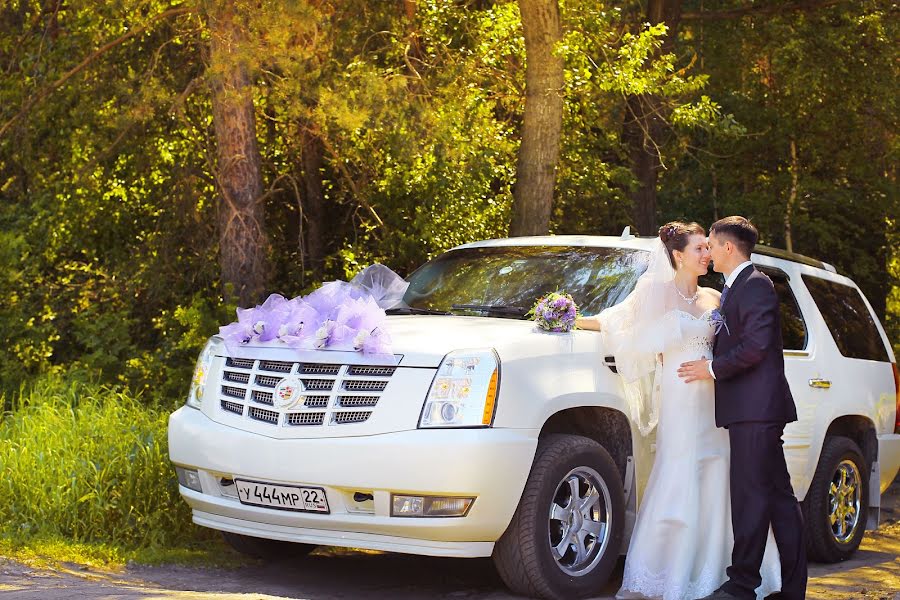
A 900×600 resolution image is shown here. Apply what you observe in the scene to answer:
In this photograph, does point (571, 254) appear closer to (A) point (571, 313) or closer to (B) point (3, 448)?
(A) point (571, 313)

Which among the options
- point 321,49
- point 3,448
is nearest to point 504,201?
point 321,49

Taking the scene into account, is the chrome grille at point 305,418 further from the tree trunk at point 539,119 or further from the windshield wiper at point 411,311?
the tree trunk at point 539,119

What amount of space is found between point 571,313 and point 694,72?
15.8 metres

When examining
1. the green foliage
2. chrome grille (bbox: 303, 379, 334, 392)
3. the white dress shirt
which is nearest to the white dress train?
the white dress shirt

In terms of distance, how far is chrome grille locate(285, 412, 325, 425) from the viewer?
601 cm

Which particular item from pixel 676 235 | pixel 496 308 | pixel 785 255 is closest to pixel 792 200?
pixel 785 255

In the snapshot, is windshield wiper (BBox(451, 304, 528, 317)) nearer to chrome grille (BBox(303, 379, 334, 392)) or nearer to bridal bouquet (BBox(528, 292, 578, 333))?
bridal bouquet (BBox(528, 292, 578, 333))

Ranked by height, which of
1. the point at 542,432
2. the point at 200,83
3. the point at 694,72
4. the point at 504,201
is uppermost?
the point at 694,72

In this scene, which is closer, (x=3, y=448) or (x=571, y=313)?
(x=571, y=313)

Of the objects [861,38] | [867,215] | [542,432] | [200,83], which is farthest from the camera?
[867,215]

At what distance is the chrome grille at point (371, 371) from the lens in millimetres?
5957

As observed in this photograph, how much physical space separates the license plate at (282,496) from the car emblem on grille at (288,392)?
1.28 feet

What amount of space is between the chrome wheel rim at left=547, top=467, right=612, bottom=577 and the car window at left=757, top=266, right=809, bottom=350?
2.04 metres

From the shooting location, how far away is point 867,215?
2052cm
